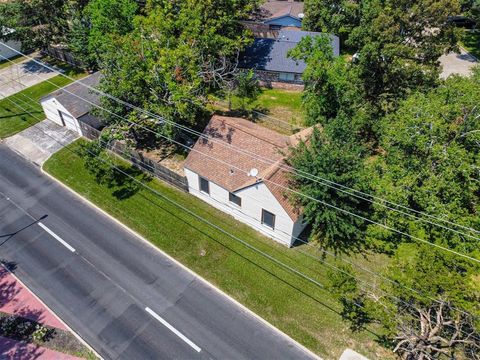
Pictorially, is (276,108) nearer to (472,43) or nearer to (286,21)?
(286,21)

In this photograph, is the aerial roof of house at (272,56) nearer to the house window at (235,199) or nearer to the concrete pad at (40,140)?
the house window at (235,199)

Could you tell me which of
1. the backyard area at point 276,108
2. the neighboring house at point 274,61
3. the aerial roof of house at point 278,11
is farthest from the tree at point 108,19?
the aerial roof of house at point 278,11

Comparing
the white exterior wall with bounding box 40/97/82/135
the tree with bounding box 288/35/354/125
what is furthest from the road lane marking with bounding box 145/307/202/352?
the white exterior wall with bounding box 40/97/82/135

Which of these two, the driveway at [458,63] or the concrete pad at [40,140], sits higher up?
the driveway at [458,63]

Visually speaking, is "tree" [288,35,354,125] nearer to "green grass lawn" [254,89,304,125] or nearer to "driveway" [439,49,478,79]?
"green grass lawn" [254,89,304,125]

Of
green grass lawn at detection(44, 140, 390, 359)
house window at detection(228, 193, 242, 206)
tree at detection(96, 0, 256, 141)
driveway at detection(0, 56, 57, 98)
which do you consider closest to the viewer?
green grass lawn at detection(44, 140, 390, 359)

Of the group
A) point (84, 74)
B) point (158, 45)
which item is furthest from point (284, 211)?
point (84, 74)
